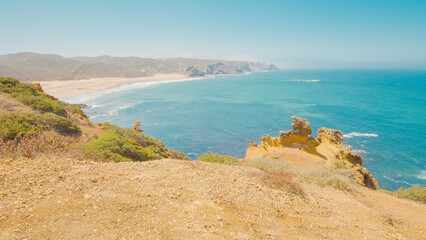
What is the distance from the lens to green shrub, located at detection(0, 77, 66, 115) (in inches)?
580

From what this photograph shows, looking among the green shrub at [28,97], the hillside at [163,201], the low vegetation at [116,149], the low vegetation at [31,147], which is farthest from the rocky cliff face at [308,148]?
the green shrub at [28,97]

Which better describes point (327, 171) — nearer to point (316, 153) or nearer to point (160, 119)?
point (316, 153)

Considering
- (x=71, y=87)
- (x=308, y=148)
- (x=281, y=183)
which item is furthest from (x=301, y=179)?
(x=71, y=87)

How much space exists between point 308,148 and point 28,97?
23.4m

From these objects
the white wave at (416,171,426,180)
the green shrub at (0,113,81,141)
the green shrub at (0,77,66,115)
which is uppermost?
the green shrub at (0,77,66,115)

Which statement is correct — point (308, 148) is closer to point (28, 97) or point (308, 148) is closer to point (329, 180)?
point (329, 180)

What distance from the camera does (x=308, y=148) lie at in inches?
799

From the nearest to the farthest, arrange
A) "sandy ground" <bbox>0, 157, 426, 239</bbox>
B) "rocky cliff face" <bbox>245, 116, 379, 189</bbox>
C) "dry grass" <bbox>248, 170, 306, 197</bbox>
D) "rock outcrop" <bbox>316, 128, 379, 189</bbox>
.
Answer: "sandy ground" <bbox>0, 157, 426, 239</bbox> → "dry grass" <bbox>248, 170, 306, 197</bbox> → "rock outcrop" <bbox>316, 128, 379, 189</bbox> → "rocky cliff face" <bbox>245, 116, 379, 189</bbox>

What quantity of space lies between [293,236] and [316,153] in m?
16.0

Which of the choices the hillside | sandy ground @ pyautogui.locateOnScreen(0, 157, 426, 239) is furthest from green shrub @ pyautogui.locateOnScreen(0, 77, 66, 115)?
sandy ground @ pyautogui.locateOnScreen(0, 157, 426, 239)

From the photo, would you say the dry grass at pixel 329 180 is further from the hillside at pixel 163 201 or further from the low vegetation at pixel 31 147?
the low vegetation at pixel 31 147

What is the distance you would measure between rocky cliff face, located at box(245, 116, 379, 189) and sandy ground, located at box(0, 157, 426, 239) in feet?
29.7

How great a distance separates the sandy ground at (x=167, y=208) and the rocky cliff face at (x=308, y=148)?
9.07 m

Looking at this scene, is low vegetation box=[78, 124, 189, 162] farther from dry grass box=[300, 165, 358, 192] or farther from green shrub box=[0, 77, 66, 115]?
dry grass box=[300, 165, 358, 192]
